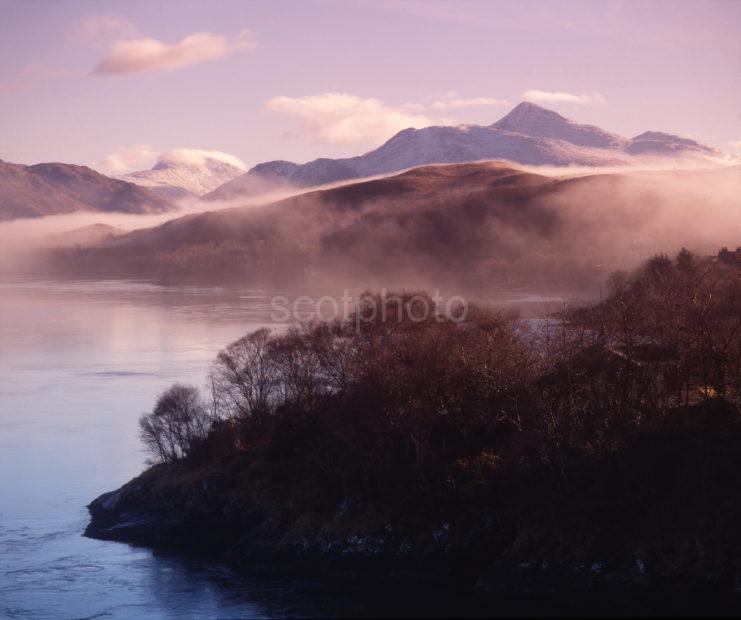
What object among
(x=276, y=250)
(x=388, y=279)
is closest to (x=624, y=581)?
(x=388, y=279)

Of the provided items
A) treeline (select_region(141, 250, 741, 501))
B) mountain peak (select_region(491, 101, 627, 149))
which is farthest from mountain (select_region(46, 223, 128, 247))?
treeline (select_region(141, 250, 741, 501))

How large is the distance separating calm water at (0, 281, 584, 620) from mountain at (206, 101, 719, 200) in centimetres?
9376

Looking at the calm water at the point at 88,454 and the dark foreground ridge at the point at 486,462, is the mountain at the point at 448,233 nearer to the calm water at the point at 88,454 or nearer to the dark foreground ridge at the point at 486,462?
the calm water at the point at 88,454

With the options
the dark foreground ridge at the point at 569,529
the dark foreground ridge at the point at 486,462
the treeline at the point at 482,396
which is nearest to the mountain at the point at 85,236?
the dark foreground ridge at the point at 486,462

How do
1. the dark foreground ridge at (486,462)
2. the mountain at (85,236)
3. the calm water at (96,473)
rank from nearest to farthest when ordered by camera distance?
the dark foreground ridge at (486,462) < the calm water at (96,473) < the mountain at (85,236)

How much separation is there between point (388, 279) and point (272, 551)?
6307cm

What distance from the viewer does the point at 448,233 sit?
92.1 metres

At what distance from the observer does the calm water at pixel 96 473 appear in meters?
14.7

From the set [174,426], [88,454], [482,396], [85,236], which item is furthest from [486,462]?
[85,236]

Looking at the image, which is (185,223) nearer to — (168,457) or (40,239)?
(40,239)

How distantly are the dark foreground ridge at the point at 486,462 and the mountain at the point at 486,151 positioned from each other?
4689 inches

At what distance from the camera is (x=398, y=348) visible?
18.7 meters

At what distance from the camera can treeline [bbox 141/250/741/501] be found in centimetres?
1520

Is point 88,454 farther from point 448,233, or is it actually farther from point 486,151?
point 486,151
